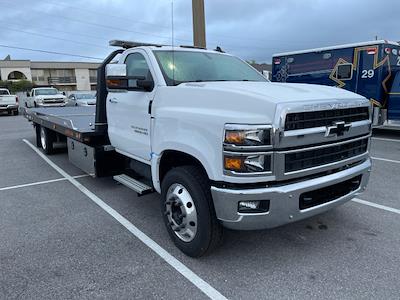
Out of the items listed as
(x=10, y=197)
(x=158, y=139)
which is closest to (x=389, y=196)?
(x=158, y=139)

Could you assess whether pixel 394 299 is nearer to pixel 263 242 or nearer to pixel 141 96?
pixel 263 242

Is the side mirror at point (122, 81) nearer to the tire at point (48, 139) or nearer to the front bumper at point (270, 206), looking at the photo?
the front bumper at point (270, 206)

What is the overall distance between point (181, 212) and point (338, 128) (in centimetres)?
166

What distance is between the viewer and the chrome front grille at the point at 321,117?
298cm

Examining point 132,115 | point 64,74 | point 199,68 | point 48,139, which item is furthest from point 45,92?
point 64,74

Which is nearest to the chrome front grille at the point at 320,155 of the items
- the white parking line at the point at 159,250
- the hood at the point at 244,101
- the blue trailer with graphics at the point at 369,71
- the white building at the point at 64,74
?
the hood at the point at 244,101

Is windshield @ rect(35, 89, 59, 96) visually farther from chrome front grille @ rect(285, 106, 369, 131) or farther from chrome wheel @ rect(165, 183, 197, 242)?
chrome front grille @ rect(285, 106, 369, 131)

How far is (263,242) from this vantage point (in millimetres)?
3881

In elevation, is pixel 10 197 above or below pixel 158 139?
below

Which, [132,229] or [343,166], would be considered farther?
[132,229]

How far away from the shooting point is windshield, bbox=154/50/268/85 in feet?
13.4

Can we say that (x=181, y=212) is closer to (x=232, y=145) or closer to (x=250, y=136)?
(x=232, y=145)

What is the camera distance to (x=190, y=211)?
341 cm

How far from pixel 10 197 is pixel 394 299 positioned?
5.25 m
